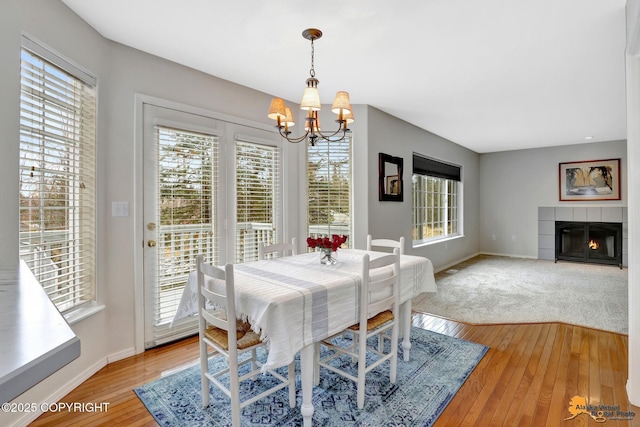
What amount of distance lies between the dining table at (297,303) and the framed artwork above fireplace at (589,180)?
19.7 feet

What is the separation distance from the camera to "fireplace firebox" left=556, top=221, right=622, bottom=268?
5.96m

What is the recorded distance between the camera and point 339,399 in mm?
2016

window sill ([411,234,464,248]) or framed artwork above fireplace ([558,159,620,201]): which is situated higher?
framed artwork above fireplace ([558,159,620,201])

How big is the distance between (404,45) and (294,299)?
2099mm

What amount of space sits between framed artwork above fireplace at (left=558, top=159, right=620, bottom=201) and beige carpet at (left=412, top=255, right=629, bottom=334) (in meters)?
1.35

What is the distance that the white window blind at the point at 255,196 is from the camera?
3.28m

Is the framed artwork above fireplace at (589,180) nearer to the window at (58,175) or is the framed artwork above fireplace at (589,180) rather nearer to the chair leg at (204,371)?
the chair leg at (204,371)

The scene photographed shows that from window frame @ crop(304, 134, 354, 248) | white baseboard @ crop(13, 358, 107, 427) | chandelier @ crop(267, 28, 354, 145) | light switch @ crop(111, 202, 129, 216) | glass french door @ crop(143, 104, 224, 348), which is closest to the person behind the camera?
white baseboard @ crop(13, 358, 107, 427)

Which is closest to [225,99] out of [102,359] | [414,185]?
[102,359]

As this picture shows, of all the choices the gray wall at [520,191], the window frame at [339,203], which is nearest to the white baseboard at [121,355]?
the window frame at [339,203]

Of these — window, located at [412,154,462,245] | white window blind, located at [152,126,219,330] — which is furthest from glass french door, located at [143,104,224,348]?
window, located at [412,154,462,245]

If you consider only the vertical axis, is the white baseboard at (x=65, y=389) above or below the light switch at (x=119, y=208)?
below

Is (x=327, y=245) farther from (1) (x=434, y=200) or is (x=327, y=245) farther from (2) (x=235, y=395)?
(1) (x=434, y=200)

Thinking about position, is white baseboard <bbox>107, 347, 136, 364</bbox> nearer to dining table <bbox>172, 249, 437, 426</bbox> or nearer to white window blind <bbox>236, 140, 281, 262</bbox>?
dining table <bbox>172, 249, 437, 426</bbox>
